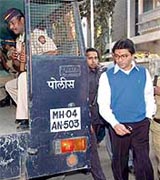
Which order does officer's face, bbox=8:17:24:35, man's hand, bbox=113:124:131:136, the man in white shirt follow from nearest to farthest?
man's hand, bbox=113:124:131:136 → the man in white shirt → officer's face, bbox=8:17:24:35

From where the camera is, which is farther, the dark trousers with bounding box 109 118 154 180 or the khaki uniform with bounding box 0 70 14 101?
the khaki uniform with bounding box 0 70 14 101

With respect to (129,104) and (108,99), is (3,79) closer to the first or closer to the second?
(108,99)

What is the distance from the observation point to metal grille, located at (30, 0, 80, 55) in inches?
148

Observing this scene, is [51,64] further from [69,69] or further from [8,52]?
[8,52]

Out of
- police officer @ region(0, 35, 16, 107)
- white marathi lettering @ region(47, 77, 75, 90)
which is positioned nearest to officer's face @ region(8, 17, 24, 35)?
white marathi lettering @ region(47, 77, 75, 90)

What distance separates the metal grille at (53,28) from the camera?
12.4ft

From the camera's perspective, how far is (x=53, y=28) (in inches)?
155

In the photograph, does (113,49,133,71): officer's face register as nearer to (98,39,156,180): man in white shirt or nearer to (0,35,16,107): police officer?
(98,39,156,180): man in white shirt

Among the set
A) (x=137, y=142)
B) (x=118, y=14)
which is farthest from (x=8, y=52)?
(x=118, y=14)

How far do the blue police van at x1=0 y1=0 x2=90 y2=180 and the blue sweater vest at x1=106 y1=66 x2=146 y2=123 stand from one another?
38cm

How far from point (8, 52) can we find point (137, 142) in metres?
2.74

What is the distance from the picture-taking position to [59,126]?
3.77 meters

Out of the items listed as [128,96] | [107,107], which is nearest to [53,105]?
[107,107]

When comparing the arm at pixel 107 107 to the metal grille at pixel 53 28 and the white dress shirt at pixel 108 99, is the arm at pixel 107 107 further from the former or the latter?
the metal grille at pixel 53 28
